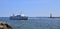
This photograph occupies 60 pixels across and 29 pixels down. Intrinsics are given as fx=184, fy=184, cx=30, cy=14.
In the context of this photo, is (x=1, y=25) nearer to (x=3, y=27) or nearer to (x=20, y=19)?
(x=3, y=27)

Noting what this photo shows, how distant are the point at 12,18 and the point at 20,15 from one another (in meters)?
8.67

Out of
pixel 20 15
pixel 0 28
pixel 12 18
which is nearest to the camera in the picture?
pixel 0 28

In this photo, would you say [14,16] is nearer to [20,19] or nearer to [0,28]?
[20,19]

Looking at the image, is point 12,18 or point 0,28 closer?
point 0,28

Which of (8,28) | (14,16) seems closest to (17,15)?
(14,16)

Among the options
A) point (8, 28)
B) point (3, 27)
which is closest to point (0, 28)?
point (3, 27)

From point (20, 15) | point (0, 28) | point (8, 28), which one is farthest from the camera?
point (20, 15)

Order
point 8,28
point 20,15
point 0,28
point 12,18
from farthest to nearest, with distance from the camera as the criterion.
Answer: point 12,18
point 20,15
point 8,28
point 0,28

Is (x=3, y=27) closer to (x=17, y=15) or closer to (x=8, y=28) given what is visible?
(x=8, y=28)

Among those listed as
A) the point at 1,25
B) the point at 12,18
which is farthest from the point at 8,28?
the point at 12,18

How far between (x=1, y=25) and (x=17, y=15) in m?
78.6

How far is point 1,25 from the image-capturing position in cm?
1447

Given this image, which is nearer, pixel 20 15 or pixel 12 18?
pixel 20 15

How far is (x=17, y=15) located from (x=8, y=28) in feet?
254
